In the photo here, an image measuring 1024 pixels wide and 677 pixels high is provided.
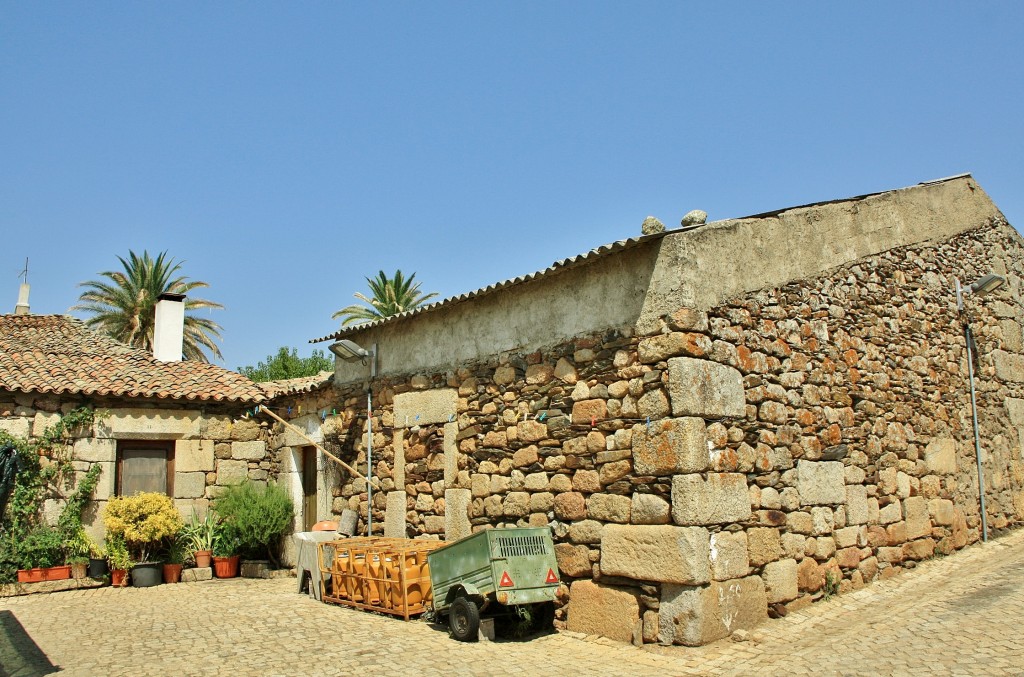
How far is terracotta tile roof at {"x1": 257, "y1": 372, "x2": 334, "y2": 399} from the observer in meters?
11.6

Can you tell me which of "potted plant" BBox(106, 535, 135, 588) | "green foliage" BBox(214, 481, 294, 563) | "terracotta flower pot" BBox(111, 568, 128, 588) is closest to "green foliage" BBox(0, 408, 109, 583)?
"potted plant" BBox(106, 535, 135, 588)

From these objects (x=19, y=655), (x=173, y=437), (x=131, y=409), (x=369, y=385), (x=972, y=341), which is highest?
(x=972, y=341)

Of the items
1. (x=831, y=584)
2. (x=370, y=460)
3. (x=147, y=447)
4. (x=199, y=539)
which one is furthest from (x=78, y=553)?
(x=831, y=584)

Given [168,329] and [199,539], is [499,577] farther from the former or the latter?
[168,329]

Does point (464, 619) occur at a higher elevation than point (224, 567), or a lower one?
higher

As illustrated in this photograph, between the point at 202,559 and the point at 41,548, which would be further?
the point at 202,559

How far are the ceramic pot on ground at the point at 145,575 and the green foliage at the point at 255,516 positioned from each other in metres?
1.09

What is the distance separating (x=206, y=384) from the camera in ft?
41.7

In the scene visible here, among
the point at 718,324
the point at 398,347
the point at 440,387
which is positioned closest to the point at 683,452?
the point at 718,324

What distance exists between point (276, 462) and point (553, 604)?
6.83 metres

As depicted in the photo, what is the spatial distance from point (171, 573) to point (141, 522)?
2.86 ft

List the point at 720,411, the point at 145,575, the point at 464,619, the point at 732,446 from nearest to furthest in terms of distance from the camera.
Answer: the point at 720,411
the point at 732,446
the point at 464,619
the point at 145,575

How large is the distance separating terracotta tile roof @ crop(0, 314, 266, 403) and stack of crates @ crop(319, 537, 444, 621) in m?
4.35

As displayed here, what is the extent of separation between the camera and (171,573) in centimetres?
1119
